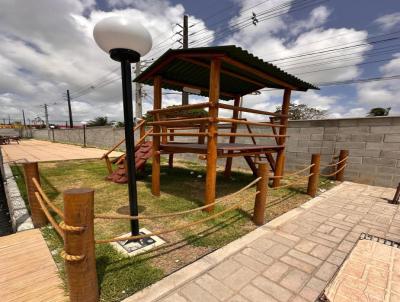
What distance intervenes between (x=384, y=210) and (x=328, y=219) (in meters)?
1.61

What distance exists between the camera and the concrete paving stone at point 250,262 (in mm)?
2588

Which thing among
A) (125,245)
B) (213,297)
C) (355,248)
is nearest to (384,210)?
(355,248)

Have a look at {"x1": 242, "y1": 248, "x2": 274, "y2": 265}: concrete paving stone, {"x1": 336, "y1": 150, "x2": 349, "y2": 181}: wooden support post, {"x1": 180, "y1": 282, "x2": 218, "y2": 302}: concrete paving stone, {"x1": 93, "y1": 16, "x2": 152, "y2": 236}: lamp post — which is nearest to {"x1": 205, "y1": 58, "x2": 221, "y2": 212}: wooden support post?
{"x1": 242, "y1": 248, "x2": 274, "y2": 265}: concrete paving stone

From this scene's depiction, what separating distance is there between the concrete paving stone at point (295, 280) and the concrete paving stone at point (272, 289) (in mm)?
84

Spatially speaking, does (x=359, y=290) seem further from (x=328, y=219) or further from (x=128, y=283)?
(x=128, y=283)

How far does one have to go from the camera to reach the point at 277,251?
9.77 feet

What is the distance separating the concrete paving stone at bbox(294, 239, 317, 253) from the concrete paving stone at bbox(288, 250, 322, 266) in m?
0.11

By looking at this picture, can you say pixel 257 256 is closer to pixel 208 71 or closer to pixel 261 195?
pixel 261 195

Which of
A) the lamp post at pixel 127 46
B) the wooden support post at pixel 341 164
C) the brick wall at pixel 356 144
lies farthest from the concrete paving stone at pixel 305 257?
the brick wall at pixel 356 144

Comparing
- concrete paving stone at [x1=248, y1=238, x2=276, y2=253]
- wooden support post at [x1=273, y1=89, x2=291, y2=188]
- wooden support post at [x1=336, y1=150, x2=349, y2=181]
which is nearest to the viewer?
concrete paving stone at [x1=248, y1=238, x2=276, y2=253]

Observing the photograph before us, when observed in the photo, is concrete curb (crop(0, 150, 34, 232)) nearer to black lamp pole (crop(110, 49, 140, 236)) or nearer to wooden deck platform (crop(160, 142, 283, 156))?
black lamp pole (crop(110, 49, 140, 236))

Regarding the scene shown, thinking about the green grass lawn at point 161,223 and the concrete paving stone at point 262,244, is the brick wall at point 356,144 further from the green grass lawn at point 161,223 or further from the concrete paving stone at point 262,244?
the concrete paving stone at point 262,244

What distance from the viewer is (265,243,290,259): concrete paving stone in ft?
9.44

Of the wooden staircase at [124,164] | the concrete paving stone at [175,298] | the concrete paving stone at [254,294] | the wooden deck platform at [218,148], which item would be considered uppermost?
the wooden deck platform at [218,148]
